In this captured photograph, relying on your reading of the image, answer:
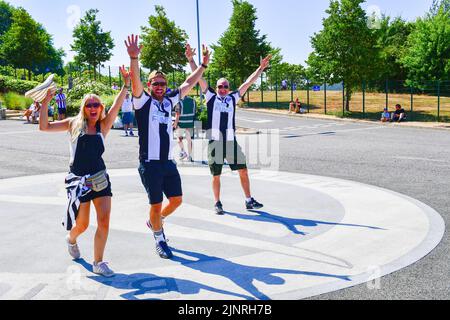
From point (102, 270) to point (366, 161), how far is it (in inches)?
347

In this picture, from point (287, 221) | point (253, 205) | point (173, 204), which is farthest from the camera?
point (253, 205)

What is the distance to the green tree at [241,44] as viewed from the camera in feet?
124

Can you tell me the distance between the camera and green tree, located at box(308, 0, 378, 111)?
94.4 feet

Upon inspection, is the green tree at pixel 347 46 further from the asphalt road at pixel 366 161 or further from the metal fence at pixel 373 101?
the asphalt road at pixel 366 161

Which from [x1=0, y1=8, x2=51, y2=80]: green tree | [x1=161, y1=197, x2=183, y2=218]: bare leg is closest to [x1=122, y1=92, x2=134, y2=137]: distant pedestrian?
[x1=161, y1=197, x2=183, y2=218]: bare leg

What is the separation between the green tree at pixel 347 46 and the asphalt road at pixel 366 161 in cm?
803

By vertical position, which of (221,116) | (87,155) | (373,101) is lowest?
(87,155)

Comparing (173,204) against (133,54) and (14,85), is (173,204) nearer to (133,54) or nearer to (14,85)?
(133,54)

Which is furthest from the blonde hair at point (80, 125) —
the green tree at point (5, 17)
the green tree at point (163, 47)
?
the green tree at point (5, 17)

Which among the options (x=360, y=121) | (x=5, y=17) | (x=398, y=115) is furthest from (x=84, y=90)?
(x=5, y=17)

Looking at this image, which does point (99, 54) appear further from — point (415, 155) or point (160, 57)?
point (415, 155)

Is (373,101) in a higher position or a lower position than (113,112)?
higher

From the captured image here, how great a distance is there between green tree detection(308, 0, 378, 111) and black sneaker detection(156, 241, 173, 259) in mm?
25392

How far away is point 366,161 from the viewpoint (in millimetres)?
12141
